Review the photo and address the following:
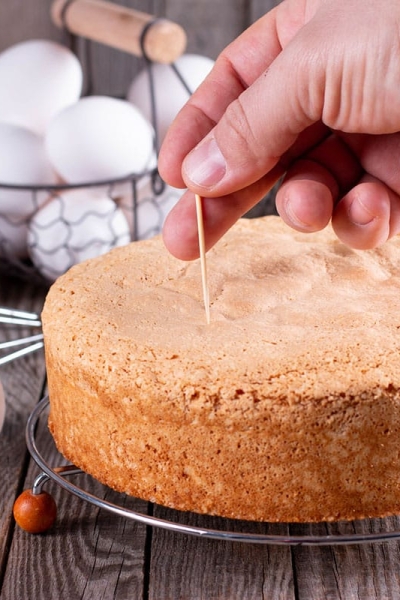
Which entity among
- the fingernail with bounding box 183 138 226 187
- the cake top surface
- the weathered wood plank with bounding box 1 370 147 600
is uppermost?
the fingernail with bounding box 183 138 226 187

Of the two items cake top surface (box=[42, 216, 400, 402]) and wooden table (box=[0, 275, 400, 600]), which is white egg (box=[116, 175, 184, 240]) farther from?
wooden table (box=[0, 275, 400, 600])

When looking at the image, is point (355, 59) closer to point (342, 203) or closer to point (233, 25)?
point (342, 203)

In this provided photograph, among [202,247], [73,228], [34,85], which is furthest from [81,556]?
[34,85]

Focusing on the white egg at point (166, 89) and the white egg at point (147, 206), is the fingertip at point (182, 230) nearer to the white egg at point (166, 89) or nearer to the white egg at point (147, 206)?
the white egg at point (147, 206)

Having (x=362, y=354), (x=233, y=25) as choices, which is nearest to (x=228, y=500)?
(x=362, y=354)

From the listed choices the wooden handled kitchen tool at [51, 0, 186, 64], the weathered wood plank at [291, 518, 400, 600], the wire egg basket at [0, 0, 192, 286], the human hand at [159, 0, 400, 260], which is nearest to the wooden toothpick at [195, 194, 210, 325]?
the human hand at [159, 0, 400, 260]

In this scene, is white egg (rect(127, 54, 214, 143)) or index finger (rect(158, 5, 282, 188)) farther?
white egg (rect(127, 54, 214, 143))

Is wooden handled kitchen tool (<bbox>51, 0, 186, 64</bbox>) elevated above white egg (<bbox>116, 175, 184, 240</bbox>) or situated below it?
above
